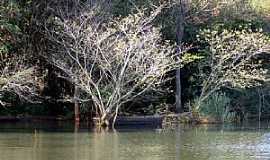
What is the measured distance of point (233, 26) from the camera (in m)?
27.8

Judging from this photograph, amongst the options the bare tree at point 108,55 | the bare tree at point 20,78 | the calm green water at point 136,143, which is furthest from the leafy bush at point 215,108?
the bare tree at point 20,78

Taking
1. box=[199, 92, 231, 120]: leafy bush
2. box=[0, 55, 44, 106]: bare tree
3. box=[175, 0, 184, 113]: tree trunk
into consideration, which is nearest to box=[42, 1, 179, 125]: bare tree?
box=[0, 55, 44, 106]: bare tree

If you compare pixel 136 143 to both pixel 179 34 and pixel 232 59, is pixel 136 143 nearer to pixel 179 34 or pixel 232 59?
pixel 232 59

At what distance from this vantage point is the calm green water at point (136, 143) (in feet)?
50.0

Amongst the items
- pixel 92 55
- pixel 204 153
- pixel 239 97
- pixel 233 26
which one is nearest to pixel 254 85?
pixel 239 97

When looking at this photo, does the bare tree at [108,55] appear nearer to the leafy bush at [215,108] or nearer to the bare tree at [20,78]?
the bare tree at [20,78]

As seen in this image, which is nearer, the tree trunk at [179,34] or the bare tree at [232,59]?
the bare tree at [232,59]

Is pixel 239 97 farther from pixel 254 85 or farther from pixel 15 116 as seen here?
pixel 15 116

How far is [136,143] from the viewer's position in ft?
59.5

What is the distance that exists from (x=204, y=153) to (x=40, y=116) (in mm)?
13395

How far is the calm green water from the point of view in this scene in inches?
600

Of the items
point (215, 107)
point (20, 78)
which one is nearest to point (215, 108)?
point (215, 107)

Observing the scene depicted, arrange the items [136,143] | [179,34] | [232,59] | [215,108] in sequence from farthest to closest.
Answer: [179,34], [232,59], [215,108], [136,143]

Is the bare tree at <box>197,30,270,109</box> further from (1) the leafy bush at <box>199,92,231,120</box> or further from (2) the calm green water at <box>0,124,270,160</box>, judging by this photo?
(2) the calm green water at <box>0,124,270,160</box>
